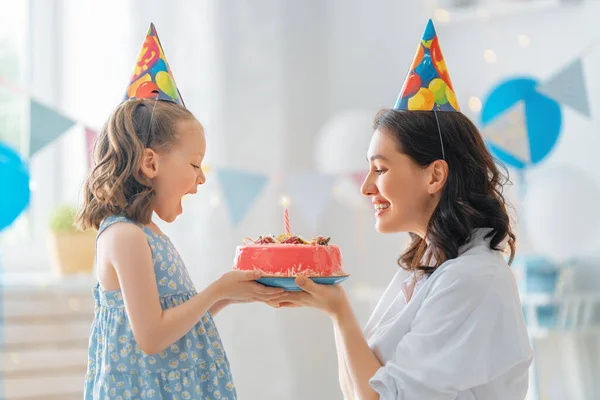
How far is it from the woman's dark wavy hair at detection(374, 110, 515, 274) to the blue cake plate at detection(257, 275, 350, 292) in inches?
8.7

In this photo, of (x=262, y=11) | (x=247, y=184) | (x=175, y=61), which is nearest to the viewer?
(x=247, y=184)

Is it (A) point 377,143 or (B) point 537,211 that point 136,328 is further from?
(B) point 537,211

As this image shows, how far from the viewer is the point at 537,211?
9.30 feet

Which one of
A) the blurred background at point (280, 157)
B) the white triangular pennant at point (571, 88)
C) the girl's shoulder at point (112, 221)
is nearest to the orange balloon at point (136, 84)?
the girl's shoulder at point (112, 221)

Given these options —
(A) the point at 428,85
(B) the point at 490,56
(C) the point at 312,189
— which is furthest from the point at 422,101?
(B) the point at 490,56

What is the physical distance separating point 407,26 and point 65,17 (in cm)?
149

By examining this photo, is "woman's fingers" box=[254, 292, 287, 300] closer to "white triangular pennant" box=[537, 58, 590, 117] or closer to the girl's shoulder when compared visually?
the girl's shoulder

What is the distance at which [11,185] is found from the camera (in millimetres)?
2174

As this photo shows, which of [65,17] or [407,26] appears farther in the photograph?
[407,26]

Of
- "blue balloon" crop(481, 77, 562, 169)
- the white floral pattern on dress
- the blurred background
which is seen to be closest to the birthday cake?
the white floral pattern on dress

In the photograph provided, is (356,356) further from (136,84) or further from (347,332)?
(136,84)

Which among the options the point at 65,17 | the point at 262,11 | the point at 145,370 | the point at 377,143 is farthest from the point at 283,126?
the point at 145,370

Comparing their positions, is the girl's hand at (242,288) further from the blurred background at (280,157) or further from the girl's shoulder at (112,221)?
the blurred background at (280,157)

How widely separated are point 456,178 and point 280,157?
1786 mm
